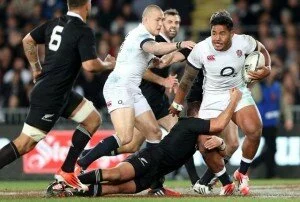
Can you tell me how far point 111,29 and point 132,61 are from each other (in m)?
8.02

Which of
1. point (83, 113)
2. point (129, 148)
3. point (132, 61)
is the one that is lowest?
point (129, 148)

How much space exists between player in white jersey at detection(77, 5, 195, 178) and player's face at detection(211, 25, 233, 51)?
0.82 meters

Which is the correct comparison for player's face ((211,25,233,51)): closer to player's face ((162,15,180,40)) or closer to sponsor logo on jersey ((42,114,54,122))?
player's face ((162,15,180,40))

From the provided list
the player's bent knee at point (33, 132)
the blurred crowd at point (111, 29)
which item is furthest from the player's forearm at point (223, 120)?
the blurred crowd at point (111, 29)

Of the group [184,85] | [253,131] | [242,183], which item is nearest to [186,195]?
[242,183]

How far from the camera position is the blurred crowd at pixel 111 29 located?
764 inches

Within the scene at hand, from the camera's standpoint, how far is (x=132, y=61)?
518 inches

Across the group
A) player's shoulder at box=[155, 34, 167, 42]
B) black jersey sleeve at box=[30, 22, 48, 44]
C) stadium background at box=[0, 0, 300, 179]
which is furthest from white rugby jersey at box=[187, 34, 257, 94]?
stadium background at box=[0, 0, 300, 179]

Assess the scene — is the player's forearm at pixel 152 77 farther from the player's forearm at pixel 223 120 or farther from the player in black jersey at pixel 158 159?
the player's forearm at pixel 223 120

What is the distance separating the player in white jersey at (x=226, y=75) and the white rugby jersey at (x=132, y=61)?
26.6 inches

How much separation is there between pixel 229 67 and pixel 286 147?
19.6 ft

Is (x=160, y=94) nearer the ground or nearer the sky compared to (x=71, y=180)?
nearer the sky

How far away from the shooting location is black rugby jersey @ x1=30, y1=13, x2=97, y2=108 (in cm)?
1198

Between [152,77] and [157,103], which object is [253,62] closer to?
[152,77]
